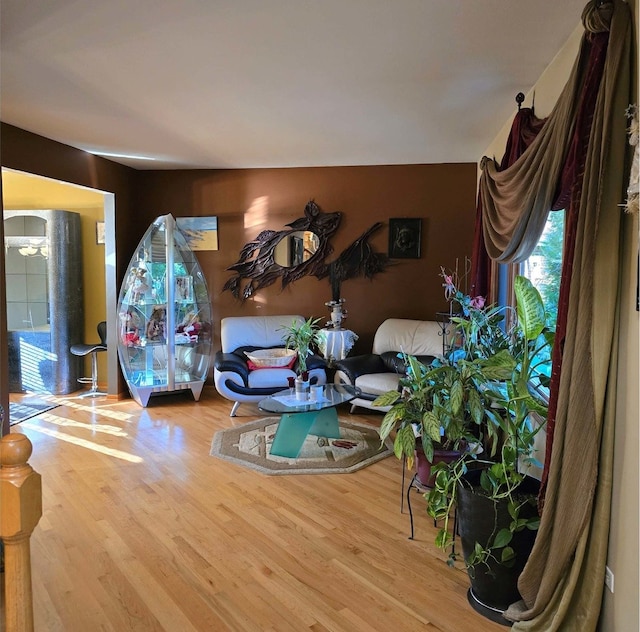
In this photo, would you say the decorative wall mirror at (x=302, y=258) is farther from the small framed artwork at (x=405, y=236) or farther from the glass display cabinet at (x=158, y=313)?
the glass display cabinet at (x=158, y=313)

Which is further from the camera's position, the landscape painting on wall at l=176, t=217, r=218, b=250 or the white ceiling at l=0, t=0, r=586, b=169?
the landscape painting on wall at l=176, t=217, r=218, b=250

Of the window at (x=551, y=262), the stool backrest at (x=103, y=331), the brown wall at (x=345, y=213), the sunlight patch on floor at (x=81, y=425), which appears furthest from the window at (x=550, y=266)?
the stool backrest at (x=103, y=331)

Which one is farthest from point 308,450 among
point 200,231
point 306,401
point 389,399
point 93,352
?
point 200,231

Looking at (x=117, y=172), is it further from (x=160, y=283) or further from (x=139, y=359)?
(x=139, y=359)

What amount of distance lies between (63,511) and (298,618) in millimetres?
1614

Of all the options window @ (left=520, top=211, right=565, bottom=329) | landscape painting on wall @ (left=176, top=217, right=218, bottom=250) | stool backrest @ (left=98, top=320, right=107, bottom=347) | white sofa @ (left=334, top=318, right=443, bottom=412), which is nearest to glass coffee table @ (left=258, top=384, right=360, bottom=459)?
white sofa @ (left=334, top=318, right=443, bottom=412)

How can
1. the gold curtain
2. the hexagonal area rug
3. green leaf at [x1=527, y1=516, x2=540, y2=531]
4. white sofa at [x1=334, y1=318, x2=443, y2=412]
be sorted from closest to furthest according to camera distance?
the gold curtain, green leaf at [x1=527, y1=516, x2=540, y2=531], the hexagonal area rug, white sofa at [x1=334, y1=318, x2=443, y2=412]

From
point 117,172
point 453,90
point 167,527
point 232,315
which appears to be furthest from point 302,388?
A: point 117,172

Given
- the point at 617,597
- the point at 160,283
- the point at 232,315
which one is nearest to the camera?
the point at 617,597

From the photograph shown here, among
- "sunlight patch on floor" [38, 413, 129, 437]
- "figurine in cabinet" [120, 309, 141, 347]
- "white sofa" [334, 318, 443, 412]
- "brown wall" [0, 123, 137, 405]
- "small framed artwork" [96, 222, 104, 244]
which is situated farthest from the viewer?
"small framed artwork" [96, 222, 104, 244]

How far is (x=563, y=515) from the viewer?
1832 mm

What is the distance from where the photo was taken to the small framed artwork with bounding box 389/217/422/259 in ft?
18.0

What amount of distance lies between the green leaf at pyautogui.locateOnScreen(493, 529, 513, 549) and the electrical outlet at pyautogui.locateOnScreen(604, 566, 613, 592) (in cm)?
34

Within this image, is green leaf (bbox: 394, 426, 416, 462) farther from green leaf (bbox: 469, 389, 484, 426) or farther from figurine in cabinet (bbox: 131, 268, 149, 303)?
figurine in cabinet (bbox: 131, 268, 149, 303)
